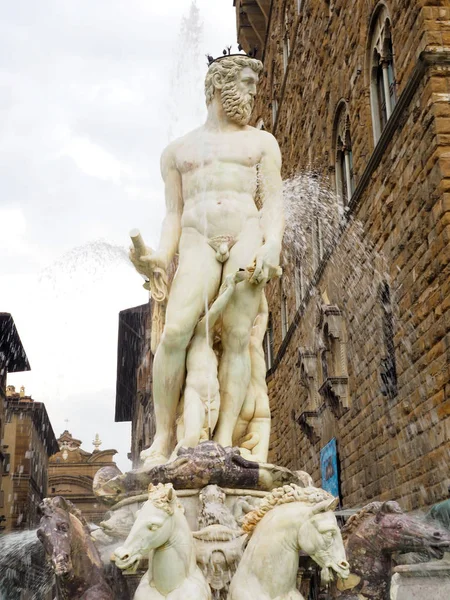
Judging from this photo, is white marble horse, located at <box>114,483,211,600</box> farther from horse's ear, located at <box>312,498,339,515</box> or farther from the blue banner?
the blue banner

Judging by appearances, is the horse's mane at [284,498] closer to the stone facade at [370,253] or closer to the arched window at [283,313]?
the stone facade at [370,253]

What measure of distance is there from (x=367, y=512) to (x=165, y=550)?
119 centimetres

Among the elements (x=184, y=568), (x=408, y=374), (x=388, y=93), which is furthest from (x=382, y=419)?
(x=184, y=568)

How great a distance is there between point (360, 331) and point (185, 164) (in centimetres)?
773

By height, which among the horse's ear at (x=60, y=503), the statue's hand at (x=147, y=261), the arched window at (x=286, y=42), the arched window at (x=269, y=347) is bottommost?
the horse's ear at (x=60, y=503)

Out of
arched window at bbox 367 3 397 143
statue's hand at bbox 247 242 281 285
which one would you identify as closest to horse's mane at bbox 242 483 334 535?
statue's hand at bbox 247 242 281 285

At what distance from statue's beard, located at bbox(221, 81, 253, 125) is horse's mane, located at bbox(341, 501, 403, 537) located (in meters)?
3.14

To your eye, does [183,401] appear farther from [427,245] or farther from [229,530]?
[427,245]

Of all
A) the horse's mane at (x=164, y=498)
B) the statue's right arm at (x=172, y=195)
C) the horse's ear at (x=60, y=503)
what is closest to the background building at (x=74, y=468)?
the statue's right arm at (x=172, y=195)

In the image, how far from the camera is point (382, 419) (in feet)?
38.9

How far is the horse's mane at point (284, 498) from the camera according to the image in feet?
12.7

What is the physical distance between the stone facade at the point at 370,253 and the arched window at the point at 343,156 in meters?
0.06

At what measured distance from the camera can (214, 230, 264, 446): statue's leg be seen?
563cm

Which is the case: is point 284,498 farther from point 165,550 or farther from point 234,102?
point 234,102
